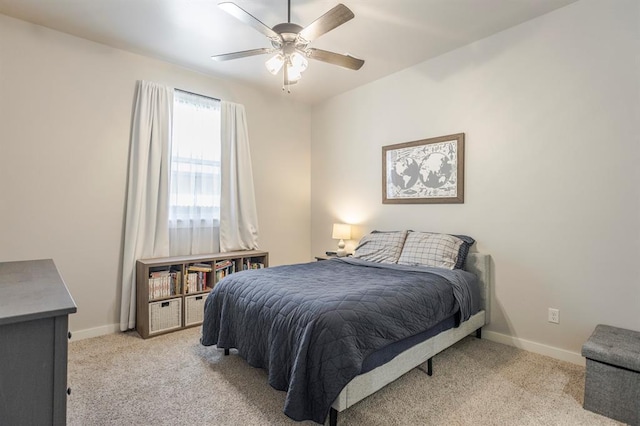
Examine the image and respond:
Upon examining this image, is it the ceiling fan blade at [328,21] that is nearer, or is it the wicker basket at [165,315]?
the ceiling fan blade at [328,21]

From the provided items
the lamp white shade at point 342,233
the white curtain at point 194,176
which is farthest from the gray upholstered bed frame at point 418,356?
the white curtain at point 194,176

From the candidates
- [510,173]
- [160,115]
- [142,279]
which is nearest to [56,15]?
[160,115]

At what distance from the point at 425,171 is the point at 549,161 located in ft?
3.64

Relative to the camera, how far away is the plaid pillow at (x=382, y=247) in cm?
329

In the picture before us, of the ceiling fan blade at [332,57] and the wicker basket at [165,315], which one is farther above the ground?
the ceiling fan blade at [332,57]

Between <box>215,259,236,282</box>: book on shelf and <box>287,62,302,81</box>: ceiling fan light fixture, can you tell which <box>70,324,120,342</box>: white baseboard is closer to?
<box>215,259,236,282</box>: book on shelf

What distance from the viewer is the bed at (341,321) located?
1659 millimetres

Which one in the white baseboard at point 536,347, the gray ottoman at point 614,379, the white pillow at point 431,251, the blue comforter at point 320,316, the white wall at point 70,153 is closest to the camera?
the blue comforter at point 320,316

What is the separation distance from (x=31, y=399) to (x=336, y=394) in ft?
3.88

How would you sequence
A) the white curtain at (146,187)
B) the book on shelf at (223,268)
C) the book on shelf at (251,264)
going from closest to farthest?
1. the white curtain at (146,187)
2. the book on shelf at (223,268)
3. the book on shelf at (251,264)

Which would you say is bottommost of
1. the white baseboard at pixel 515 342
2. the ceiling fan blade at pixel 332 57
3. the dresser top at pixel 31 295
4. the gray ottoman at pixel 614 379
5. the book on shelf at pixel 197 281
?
the white baseboard at pixel 515 342

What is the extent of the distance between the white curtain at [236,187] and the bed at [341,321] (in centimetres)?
134

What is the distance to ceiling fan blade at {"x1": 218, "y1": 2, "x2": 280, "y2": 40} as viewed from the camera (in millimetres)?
1917

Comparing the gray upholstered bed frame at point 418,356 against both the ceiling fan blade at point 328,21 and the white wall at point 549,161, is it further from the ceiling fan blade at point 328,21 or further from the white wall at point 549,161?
the ceiling fan blade at point 328,21
